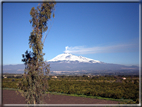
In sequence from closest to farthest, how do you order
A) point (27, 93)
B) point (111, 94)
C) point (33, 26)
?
point (27, 93) → point (33, 26) → point (111, 94)

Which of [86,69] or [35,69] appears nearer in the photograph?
[35,69]

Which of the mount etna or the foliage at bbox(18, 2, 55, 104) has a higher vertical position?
the foliage at bbox(18, 2, 55, 104)

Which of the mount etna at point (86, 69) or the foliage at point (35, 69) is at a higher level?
the foliage at point (35, 69)

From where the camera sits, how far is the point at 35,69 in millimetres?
5094

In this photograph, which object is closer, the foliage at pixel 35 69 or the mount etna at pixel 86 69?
the foliage at pixel 35 69

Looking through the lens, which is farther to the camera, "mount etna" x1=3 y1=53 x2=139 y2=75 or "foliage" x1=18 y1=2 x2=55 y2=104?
"mount etna" x1=3 y1=53 x2=139 y2=75

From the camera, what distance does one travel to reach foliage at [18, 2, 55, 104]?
5.05 m

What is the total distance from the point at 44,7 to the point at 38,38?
1291 millimetres

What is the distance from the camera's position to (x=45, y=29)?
5590 millimetres

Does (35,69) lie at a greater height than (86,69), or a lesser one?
greater

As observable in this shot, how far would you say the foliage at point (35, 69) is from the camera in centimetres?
505

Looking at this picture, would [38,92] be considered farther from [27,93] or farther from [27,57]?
[27,57]

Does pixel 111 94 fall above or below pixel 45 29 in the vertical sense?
below

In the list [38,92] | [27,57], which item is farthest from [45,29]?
[38,92]
